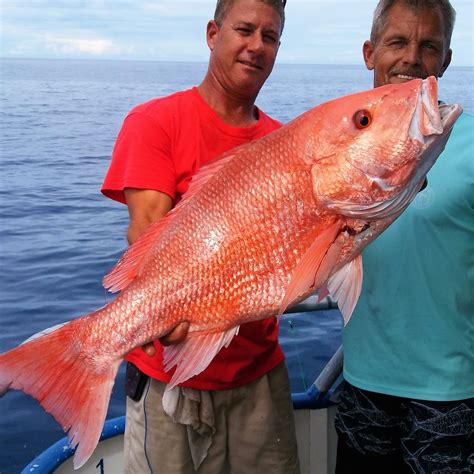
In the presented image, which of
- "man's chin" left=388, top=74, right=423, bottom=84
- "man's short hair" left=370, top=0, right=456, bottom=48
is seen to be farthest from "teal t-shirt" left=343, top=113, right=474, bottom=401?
"man's short hair" left=370, top=0, right=456, bottom=48

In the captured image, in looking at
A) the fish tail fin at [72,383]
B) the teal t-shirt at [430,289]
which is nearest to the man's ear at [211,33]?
the teal t-shirt at [430,289]

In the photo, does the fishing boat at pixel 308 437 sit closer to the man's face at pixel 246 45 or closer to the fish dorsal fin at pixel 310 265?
the man's face at pixel 246 45

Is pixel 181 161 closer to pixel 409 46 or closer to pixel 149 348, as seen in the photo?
pixel 149 348

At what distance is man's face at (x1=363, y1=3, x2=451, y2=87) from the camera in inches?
96.3

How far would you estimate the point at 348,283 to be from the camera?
196cm

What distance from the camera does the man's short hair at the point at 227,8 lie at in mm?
2623

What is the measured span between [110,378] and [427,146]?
119 centimetres

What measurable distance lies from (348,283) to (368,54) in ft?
3.79

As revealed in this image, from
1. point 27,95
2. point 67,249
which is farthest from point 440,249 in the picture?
point 27,95

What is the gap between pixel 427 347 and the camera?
240cm

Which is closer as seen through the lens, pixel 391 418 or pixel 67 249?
pixel 391 418

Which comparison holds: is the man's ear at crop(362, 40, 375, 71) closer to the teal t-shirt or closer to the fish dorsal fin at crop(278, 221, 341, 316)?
the teal t-shirt

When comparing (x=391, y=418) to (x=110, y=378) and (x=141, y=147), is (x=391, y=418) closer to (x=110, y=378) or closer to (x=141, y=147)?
(x=110, y=378)

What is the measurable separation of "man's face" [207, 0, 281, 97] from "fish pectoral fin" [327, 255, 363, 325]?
1006 mm
